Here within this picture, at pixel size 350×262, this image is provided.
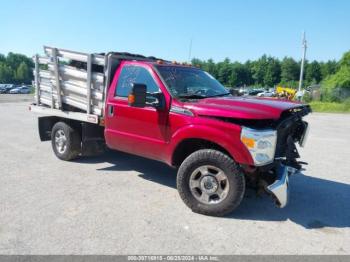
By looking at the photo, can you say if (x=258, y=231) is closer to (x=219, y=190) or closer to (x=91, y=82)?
(x=219, y=190)

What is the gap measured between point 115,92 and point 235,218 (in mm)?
2728

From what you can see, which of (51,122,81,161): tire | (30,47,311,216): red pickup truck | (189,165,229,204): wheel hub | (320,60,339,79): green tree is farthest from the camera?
(320,60,339,79): green tree

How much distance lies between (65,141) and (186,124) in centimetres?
326

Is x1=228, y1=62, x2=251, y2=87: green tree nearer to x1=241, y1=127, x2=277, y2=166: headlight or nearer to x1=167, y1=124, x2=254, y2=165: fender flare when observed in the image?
x1=167, y1=124, x2=254, y2=165: fender flare

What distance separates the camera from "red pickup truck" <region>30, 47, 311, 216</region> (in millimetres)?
3969

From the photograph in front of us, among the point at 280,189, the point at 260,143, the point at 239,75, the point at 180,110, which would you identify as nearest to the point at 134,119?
the point at 180,110

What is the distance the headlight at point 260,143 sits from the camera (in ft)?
12.5

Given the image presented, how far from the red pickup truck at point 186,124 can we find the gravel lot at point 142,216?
0.38 m

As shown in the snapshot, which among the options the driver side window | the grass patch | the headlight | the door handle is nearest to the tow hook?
the headlight

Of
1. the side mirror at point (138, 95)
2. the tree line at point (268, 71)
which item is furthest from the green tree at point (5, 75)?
the side mirror at point (138, 95)

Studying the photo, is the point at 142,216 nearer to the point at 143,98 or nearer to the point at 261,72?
the point at 143,98

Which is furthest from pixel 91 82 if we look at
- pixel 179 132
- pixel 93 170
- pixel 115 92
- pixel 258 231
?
pixel 258 231

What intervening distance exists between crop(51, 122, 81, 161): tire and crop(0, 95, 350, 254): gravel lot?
0.21m

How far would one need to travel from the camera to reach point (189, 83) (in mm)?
5246
